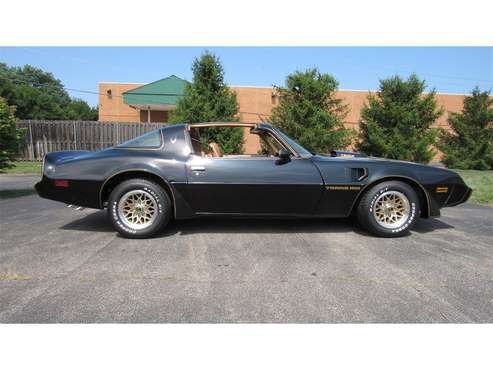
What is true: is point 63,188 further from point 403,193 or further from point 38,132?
point 38,132

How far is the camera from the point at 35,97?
44844 mm

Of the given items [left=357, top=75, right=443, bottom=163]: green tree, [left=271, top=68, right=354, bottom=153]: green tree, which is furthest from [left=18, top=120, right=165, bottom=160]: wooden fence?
[left=357, top=75, right=443, bottom=163]: green tree

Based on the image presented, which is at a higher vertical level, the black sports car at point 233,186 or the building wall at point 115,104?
the building wall at point 115,104

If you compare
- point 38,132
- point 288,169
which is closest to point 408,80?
point 288,169

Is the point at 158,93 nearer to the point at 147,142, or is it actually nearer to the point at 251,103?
the point at 251,103

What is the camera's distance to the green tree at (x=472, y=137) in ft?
48.6

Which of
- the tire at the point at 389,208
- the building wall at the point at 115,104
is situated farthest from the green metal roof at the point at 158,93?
the tire at the point at 389,208

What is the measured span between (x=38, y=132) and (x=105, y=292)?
14998 millimetres

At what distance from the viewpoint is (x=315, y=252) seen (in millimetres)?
2934

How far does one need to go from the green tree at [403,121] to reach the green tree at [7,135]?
1171cm

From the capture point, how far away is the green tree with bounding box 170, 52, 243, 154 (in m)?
10.1

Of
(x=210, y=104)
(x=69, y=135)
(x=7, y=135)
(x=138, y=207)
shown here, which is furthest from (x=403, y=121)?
(x=69, y=135)

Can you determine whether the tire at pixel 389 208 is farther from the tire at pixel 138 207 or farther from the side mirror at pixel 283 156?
the tire at pixel 138 207

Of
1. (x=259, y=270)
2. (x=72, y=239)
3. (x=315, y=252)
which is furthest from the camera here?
(x=72, y=239)
